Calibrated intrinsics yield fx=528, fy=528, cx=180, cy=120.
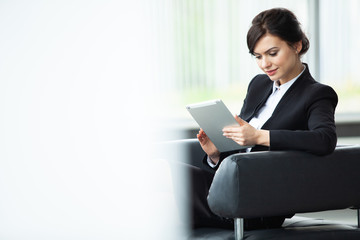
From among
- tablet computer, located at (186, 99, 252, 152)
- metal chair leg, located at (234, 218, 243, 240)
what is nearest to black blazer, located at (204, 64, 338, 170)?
tablet computer, located at (186, 99, 252, 152)

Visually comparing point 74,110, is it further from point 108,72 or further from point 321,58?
point 321,58

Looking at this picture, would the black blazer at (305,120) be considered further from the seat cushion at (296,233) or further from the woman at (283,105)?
the seat cushion at (296,233)

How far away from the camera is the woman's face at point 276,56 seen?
77.3 inches

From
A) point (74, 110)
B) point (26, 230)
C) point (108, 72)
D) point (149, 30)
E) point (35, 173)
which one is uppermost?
point (149, 30)

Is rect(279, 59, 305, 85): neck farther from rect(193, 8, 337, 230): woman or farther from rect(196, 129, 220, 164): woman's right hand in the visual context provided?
rect(196, 129, 220, 164): woman's right hand

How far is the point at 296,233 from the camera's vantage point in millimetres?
1767

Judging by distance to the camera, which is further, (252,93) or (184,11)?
(184,11)

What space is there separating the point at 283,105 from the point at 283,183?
1.34ft

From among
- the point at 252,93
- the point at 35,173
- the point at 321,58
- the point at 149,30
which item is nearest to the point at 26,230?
the point at 35,173

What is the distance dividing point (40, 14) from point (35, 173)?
0.74 m

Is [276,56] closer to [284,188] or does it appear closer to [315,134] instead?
[315,134]

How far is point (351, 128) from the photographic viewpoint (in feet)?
12.7

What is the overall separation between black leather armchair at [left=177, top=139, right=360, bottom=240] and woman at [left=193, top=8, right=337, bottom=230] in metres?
0.06

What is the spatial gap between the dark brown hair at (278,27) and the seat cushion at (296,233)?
68 cm
